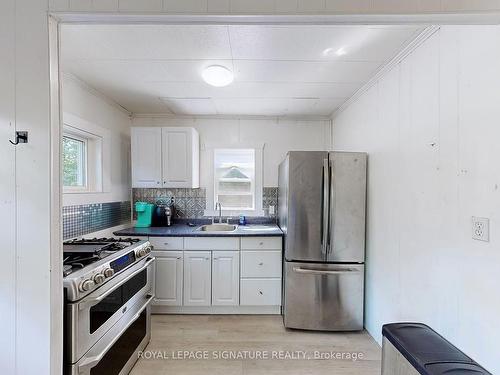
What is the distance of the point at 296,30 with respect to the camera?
176 centimetres

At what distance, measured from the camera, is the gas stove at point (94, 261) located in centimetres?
145

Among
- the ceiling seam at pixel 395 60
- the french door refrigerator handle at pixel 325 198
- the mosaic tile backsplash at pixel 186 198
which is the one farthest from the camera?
the mosaic tile backsplash at pixel 186 198

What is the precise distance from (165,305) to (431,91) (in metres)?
3.06

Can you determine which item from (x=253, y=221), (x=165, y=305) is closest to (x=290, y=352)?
(x=165, y=305)

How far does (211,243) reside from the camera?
3010mm

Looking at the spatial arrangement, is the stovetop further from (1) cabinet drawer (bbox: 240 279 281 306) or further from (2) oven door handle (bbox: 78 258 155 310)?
(1) cabinet drawer (bbox: 240 279 281 306)

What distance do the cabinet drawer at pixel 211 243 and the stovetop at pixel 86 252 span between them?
0.74 m

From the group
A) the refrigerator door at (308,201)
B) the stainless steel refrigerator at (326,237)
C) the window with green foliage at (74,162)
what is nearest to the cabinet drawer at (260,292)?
the stainless steel refrigerator at (326,237)

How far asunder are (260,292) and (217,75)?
2217mm

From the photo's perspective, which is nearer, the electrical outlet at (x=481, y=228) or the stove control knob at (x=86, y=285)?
the electrical outlet at (x=481, y=228)

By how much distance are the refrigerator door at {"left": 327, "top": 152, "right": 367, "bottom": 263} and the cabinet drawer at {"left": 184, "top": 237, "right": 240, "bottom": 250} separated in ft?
3.36

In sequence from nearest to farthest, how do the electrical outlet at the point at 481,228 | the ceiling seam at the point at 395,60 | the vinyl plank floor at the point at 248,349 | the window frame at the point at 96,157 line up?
the electrical outlet at the point at 481,228
the ceiling seam at the point at 395,60
the vinyl plank floor at the point at 248,349
the window frame at the point at 96,157

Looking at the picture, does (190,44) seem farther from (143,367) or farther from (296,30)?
(143,367)

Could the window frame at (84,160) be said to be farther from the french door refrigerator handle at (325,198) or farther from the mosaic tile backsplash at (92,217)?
the french door refrigerator handle at (325,198)
